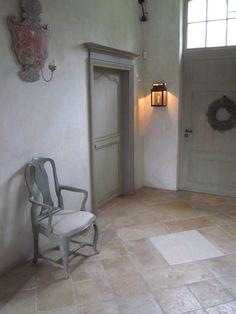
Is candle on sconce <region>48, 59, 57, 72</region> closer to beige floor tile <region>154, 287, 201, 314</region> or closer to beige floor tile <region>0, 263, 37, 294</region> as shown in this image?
beige floor tile <region>0, 263, 37, 294</region>

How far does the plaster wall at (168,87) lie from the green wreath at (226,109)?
0.52 meters

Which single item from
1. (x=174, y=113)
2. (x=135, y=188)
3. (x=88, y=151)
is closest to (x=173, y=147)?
(x=174, y=113)

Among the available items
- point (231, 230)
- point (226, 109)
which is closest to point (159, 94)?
point (226, 109)

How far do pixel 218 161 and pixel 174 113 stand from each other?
1017 millimetres

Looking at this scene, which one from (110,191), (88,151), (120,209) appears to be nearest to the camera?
(88,151)

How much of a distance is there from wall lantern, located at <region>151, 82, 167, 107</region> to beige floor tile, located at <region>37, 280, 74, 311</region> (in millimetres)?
3172

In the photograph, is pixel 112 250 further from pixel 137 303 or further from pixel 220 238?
pixel 220 238

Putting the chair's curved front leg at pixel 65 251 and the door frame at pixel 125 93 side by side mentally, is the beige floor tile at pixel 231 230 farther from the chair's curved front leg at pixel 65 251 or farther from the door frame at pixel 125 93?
the chair's curved front leg at pixel 65 251

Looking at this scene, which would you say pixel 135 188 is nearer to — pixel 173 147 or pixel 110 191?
pixel 110 191

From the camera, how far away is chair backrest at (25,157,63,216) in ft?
9.84

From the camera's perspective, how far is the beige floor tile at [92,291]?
2549 millimetres

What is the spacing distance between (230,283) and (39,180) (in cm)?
198

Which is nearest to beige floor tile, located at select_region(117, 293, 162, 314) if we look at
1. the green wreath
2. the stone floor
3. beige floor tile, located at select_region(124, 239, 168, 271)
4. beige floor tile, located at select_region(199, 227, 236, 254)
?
the stone floor

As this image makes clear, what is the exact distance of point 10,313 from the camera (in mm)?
2406
